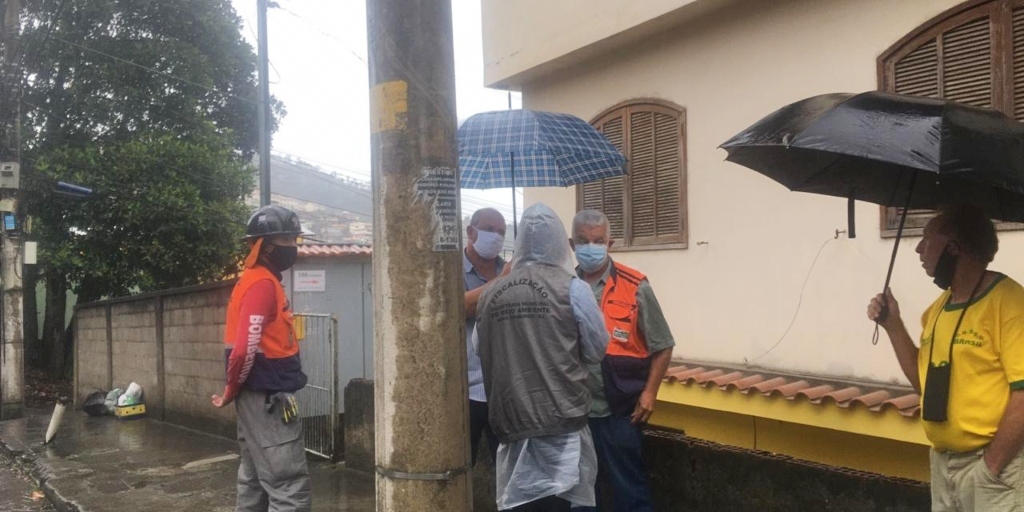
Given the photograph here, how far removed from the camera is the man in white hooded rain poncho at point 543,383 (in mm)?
3473

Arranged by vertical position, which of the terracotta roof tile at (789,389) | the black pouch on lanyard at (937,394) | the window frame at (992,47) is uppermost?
the window frame at (992,47)

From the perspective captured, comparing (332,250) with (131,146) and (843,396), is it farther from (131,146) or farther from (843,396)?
(843,396)

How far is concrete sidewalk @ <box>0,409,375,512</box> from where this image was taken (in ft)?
22.2

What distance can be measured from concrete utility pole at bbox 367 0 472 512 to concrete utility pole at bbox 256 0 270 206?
9618 millimetres

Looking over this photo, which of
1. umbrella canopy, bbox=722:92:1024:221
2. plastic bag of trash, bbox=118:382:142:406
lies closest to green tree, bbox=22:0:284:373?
plastic bag of trash, bbox=118:382:142:406

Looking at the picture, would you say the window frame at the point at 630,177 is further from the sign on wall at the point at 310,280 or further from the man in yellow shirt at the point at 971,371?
the sign on wall at the point at 310,280

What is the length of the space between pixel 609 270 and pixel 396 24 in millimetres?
2022

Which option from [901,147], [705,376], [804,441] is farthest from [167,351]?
[901,147]

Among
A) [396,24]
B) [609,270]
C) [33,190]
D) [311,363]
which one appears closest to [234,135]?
[33,190]

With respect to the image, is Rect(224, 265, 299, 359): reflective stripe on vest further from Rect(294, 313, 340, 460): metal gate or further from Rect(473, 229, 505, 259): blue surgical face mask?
Rect(294, 313, 340, 460): metal gate

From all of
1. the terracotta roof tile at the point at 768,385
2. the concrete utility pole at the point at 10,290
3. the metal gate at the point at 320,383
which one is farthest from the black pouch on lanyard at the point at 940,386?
the concrete utility pole at the point at 10,290

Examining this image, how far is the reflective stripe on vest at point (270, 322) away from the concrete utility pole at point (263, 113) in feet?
24.8

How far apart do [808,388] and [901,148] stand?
3.15 metres

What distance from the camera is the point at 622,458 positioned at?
4055mm
